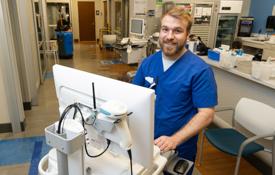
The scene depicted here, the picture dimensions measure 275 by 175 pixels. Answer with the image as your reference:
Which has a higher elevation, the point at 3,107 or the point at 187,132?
the point at 187,132

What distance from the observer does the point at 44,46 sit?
5406mm

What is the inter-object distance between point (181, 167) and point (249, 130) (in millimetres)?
1241

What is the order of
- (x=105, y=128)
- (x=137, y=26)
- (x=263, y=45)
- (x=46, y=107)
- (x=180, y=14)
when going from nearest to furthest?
(x=105, y=128), (x=180, y=14), (x=46, y=107), (x=137, y=26), (x=263, y=45)

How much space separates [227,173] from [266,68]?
113 cm

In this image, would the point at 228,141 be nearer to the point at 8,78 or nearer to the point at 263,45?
the point at 8,78

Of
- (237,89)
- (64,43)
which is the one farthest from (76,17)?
(237,89)

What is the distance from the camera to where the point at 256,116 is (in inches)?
74.9

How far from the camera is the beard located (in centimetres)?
120

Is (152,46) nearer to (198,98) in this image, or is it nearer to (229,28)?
(229,28)

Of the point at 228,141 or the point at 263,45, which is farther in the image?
the point at 263,45

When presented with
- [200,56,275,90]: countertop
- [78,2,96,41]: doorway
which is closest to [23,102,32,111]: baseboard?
[200,56,275,90]: countertop

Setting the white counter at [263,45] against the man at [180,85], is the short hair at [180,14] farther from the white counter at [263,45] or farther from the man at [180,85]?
the white counter at [263,45]

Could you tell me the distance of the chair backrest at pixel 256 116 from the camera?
1802 mm

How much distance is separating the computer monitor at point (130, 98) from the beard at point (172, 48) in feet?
1.75
